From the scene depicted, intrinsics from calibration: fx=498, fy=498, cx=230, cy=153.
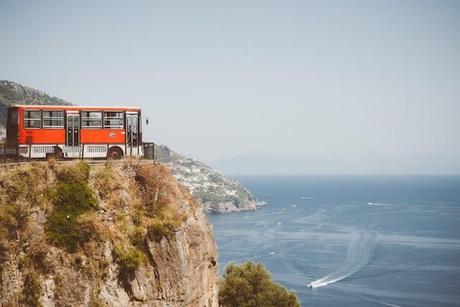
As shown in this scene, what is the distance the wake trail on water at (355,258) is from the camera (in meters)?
104

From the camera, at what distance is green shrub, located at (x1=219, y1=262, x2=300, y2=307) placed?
48.0 metres

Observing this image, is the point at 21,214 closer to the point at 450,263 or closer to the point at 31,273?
the point at 31,273

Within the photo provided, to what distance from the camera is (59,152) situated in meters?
25.6

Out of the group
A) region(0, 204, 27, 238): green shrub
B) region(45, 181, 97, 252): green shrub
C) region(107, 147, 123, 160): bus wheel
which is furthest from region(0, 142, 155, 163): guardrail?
region(0, 204, 27, 238): green shrub

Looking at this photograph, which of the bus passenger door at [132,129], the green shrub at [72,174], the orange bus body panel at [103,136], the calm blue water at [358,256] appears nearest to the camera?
the green shrub at [72,174]

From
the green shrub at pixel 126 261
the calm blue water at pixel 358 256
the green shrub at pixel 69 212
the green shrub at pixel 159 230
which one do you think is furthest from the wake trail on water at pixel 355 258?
the green shrub at pixel 69 212

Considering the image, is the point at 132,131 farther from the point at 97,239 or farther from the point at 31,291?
the point at 31,291

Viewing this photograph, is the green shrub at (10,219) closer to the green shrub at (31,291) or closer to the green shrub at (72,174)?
the green shrub at (31,291)

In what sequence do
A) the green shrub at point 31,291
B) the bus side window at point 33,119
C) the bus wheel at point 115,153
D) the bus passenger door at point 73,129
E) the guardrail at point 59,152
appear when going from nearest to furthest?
1. the green shrub at point 31,291
2. the guardrail at point 59,152
3. the bus side window at point 33,119
4. the bus passenger door at point 73,129
5. the bus wheel at point 115,153

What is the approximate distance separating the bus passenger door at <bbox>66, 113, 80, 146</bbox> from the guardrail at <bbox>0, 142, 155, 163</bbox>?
0.86ft

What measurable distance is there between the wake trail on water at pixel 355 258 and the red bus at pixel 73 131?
80.7m

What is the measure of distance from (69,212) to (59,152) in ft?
18.2

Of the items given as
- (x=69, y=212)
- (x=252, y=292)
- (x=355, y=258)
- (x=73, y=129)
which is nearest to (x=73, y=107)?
(x=73, y=129)

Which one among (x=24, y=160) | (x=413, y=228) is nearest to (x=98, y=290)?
(x=24, y=160)
